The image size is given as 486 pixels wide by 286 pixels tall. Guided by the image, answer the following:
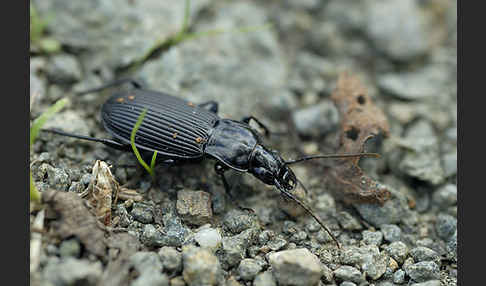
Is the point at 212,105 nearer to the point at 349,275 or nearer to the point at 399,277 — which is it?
the point at 349,275

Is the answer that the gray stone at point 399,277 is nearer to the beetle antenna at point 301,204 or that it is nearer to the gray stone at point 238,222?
the beetle antenna at point 301,204

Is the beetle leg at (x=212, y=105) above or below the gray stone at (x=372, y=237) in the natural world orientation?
above

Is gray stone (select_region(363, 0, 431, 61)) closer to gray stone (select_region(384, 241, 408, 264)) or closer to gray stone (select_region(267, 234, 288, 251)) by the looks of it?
gray stone (select_region(384, 241, 408, 264))

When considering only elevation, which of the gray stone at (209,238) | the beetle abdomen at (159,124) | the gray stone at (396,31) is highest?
the gray stone at (396,31)

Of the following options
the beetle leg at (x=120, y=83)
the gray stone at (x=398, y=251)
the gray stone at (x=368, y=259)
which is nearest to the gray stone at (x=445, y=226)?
the gray stone at (x=398, y=251)

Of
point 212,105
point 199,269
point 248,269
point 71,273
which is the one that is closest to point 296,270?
point 248,269

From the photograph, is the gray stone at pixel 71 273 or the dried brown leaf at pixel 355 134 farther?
the dried brown leaf at pixel 355 134
